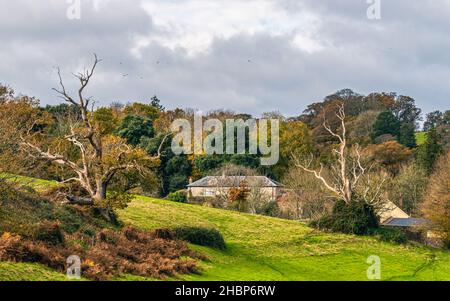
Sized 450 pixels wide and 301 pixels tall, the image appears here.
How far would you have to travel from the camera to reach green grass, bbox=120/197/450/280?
34.8 metres

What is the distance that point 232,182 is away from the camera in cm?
7206

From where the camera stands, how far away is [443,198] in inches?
1948

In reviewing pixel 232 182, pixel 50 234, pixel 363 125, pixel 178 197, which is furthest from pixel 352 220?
pixel 363 125

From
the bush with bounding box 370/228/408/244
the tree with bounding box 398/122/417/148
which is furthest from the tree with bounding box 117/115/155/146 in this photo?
the tree with bounding box 398/122/417/148

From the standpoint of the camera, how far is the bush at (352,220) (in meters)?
46.6

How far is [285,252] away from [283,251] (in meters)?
0.24

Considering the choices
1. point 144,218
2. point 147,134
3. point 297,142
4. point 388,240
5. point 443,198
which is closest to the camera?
A: point 144,218

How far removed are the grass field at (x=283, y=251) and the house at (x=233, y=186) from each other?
15.4 m

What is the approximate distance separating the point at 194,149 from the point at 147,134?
19.7 ft

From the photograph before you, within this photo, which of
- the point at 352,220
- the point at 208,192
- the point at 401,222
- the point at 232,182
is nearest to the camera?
the point at 352,220

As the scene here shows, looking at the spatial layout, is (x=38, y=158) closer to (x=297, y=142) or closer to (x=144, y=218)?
(x=144, y=218)

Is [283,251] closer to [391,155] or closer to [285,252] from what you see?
[285,252]
